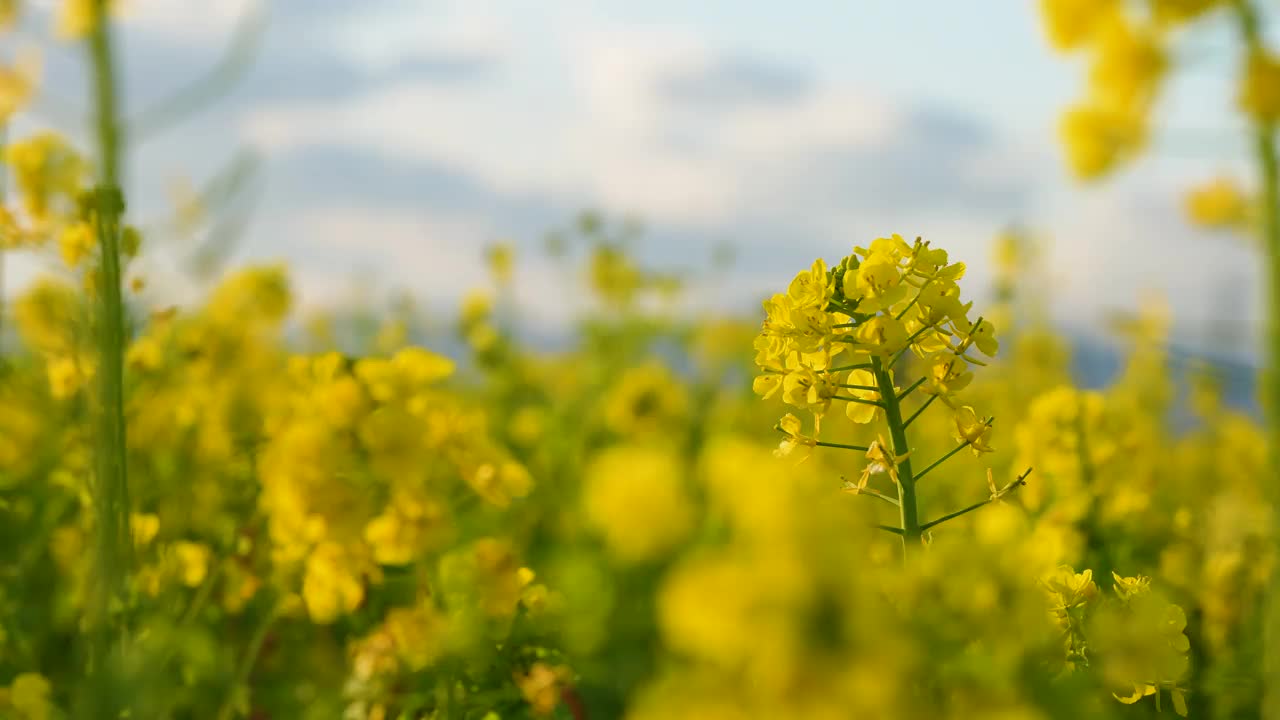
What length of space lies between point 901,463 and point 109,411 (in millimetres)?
1317

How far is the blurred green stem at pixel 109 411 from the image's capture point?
Answer: 1.88m

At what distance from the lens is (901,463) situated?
5.36 ft

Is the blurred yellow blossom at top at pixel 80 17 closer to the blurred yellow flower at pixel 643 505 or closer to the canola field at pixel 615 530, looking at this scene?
the canola field at pixel 615 530

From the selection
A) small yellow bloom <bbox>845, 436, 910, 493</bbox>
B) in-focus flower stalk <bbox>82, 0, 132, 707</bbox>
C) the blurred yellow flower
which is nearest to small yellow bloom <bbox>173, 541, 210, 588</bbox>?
in-focus flower stalk <bbox>82, 0, 132, 707</bbox>

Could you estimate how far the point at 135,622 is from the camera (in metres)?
2.38

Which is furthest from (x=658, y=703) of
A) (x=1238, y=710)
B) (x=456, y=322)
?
(x=456, y=322)

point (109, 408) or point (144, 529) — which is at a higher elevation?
point (109, 408)

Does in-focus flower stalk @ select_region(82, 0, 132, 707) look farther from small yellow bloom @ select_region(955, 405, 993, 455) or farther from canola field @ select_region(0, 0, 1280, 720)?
small yellow bloom @ select_region(955, 405, 993, 455)

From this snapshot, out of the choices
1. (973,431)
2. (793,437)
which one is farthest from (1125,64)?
(793,437)

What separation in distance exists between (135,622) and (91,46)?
1166 mm

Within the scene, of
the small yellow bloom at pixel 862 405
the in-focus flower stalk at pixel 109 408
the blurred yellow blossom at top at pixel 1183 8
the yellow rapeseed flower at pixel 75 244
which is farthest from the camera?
the yellow rapeseed flower at pixel 75 244

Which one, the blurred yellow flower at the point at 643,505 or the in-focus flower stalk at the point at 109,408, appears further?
the in-focus flower stalk at the point at 109,408

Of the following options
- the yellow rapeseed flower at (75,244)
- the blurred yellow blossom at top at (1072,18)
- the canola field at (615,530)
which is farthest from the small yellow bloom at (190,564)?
the blurred yellow blossom at top at (1072,18)

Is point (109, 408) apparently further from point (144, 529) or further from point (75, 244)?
point (75, 244)
